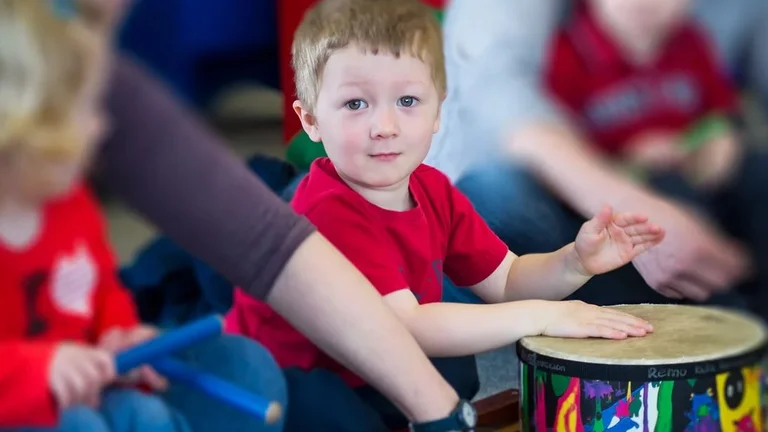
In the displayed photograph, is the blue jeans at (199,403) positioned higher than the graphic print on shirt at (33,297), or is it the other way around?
the graphic print on shirt at (33,297)

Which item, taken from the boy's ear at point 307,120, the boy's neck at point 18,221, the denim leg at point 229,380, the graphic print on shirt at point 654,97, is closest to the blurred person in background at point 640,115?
the graphic print on shirt at point 654,97

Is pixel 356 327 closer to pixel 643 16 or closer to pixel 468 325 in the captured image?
pixel 468 325

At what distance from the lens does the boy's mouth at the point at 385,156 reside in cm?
76

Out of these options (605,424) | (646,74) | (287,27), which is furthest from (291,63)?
(605,424)

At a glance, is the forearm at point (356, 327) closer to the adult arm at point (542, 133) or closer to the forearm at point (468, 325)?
the forearm at point (468, 325)

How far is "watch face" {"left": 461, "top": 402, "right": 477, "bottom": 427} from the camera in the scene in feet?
2.47

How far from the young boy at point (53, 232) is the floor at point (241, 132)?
2 cm

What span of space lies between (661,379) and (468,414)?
0.14 metres

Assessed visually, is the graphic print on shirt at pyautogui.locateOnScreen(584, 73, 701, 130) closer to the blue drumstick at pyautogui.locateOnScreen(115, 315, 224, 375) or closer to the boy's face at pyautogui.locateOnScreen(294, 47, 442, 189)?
the boy's face at pyautogui.locateOnScreen(294, 47, 442, 189)

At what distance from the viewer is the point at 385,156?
0.76 metres

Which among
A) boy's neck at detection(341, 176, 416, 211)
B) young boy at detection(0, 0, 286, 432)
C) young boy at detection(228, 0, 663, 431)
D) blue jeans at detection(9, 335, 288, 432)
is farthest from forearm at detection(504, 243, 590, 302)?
young boy at detection(0, 0, 286, 432)

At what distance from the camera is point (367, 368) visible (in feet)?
2.43

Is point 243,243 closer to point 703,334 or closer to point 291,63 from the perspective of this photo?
point 291,63

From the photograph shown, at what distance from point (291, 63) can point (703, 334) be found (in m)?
0.37
